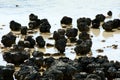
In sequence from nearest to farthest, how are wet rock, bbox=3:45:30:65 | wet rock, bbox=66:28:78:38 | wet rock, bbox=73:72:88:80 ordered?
wet rock, bbox=73:72:88:80 → wet rock, bbox=3:45:30:65 → wet rock, bbox=66:28:78:38

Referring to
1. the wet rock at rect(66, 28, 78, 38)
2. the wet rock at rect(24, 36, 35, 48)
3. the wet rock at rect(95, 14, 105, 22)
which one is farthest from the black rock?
the wet rock at rect(95, 14, 105, 22)

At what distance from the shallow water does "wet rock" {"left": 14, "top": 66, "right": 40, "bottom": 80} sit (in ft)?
6.52

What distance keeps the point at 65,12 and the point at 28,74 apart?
730 centimetres

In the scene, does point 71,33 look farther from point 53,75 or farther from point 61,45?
point 53,75

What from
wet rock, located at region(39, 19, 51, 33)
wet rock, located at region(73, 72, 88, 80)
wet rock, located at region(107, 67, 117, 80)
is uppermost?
wet rock, located at region(39, 19, 51, 33)

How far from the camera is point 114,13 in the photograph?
1381 centimetres

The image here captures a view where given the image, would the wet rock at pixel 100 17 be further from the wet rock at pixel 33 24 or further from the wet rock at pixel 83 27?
the wet rock at pixel 33 24

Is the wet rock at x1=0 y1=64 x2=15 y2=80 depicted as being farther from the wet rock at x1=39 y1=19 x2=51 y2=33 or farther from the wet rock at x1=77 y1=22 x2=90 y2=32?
the wet rock at x1=77 y1=22 x2=90 y2=32

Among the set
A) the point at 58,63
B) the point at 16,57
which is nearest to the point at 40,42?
the point at 16,57

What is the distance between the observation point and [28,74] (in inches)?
272

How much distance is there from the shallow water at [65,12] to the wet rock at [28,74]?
1.99 m

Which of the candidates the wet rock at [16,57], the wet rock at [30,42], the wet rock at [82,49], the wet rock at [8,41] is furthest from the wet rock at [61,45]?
the wet rock at [8,41]

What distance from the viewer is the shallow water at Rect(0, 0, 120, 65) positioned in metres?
9.82

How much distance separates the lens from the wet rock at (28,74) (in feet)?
22.4
